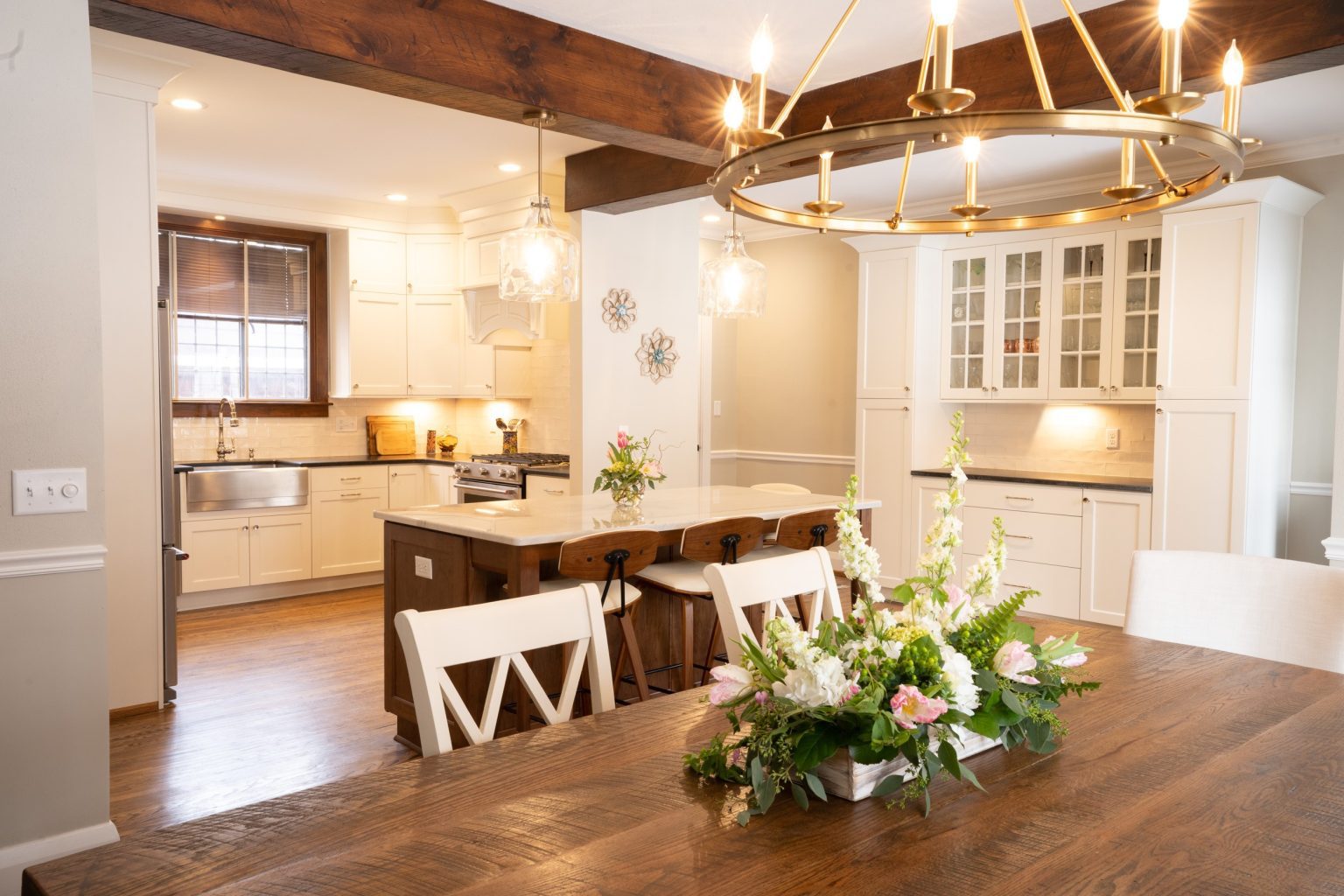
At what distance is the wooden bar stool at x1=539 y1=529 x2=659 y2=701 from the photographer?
9.95 ft

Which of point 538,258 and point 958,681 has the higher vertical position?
point 538,258

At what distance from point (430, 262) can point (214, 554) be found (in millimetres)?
2355

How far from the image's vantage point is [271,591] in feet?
20.1

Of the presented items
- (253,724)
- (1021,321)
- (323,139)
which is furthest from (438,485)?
(1021,321)

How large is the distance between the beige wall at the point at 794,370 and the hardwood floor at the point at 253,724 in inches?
122

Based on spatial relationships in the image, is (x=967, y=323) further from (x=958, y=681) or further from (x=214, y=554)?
(x=958, y=681)

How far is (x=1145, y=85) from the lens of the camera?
2.91 m

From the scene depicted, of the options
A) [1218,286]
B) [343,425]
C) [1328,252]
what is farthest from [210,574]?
[1328,252]

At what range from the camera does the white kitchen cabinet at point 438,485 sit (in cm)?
648

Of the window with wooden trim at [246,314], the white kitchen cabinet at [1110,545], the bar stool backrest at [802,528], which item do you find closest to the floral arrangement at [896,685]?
the bar stool backrest at [802,528]

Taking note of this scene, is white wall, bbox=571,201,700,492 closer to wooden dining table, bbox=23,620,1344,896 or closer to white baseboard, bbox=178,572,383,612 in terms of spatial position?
white baseboard, bbox=178,572,383,612

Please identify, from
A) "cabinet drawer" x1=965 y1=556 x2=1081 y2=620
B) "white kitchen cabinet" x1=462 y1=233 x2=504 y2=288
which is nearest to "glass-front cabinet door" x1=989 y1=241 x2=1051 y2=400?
"cabinet drawer" x1=965 y1=556 x2=1081 y2=620

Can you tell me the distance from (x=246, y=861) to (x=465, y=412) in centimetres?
622

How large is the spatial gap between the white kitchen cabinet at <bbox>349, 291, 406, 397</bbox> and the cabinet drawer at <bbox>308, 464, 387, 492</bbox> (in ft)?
1.66
